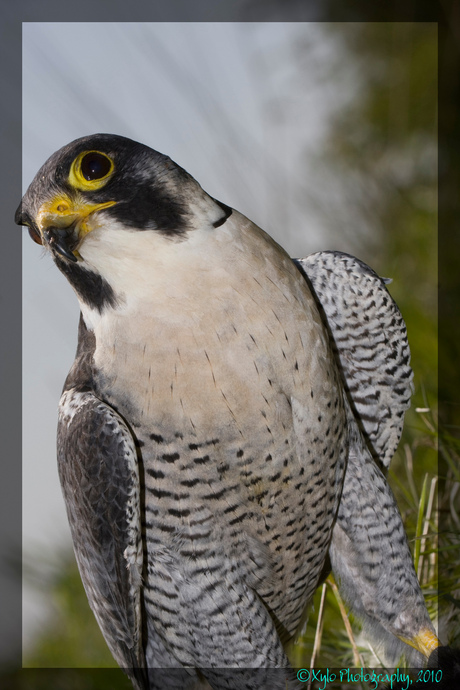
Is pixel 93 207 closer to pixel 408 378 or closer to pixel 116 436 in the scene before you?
pixel 116 436

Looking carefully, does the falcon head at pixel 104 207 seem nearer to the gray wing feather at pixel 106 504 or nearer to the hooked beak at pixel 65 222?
the hooked beak at pixel 65 222

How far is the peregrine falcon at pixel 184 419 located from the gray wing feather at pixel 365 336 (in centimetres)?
15

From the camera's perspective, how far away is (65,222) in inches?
28.7

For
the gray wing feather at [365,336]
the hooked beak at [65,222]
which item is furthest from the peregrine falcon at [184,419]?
the gray wing feather at [365,336]

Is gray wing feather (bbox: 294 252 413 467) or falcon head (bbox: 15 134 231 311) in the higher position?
falcon head (bbox: 15 134 231 311)

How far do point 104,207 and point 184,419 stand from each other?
0.30m

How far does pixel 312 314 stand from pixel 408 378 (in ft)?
1.11

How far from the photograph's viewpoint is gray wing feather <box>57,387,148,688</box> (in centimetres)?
81

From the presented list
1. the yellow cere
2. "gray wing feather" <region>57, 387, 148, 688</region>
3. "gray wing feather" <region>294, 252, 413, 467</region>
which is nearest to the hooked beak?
the yellow cere

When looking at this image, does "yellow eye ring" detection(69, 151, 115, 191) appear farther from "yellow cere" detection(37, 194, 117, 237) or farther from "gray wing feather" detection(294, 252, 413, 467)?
"gray wing feather" detection(294, 252, 413, 467)

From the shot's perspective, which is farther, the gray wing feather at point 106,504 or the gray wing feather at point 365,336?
the gray wing feather at point 365,336

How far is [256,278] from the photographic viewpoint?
843 millimetres

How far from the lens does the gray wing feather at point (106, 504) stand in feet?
2.67

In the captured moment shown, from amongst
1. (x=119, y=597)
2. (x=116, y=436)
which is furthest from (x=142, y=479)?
(x=119, y=597)
